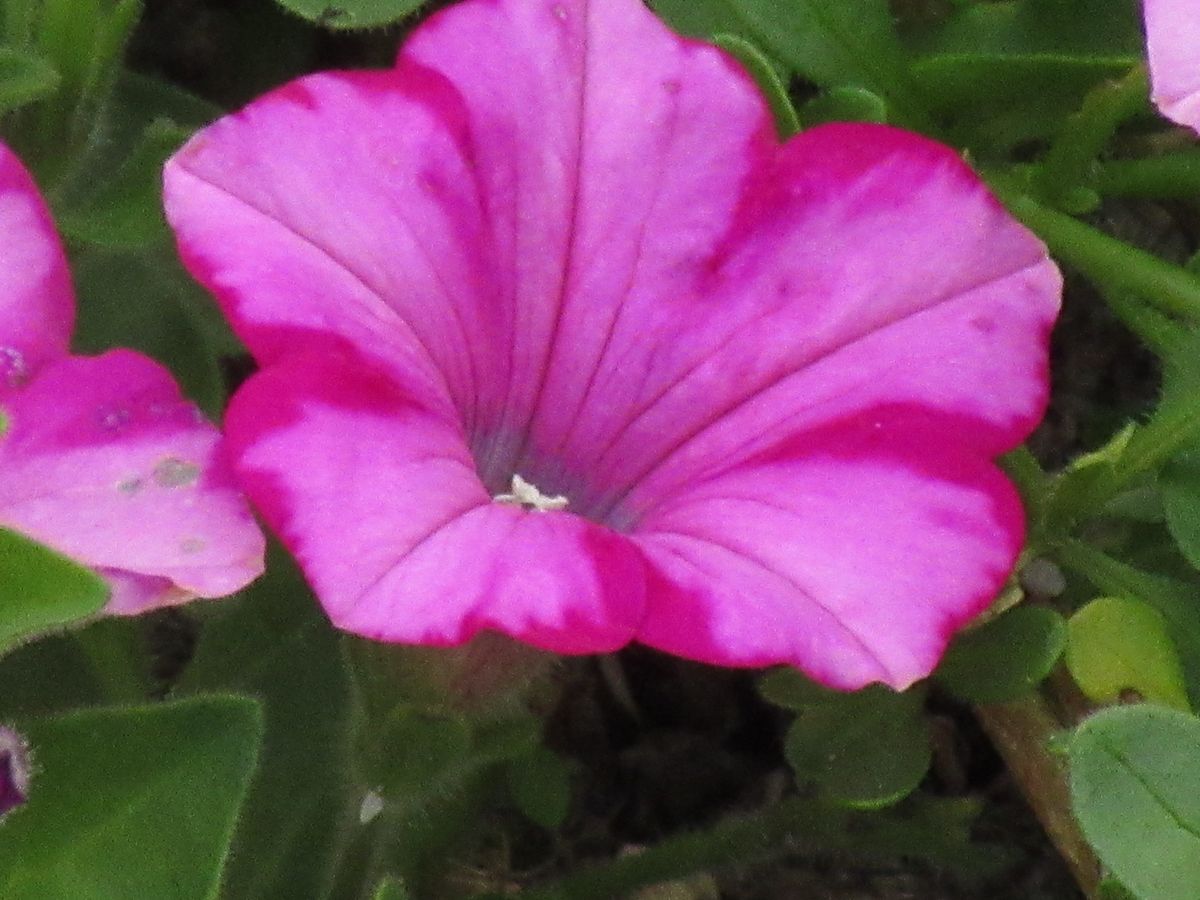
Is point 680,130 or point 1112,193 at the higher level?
point 680,130

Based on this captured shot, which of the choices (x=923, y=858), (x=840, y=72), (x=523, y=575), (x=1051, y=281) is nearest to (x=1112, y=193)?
(x=840, y=72)

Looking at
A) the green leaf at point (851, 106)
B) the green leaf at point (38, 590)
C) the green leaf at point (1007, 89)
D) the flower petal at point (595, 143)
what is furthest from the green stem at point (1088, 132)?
the green leaf at point (38, 590)

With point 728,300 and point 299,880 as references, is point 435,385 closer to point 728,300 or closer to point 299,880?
point 728,300

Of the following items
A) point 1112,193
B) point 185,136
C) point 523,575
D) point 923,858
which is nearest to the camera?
point 523,575

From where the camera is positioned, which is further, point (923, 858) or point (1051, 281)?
A: point (923, 858)

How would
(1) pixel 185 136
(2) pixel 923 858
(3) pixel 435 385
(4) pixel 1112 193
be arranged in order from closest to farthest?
(3) pixel 435 385 → (1) pixel 185 136 → (4) pixel 1112 193 → (2) pixel 923 858

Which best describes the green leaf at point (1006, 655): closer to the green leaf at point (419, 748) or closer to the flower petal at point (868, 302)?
the flower petal at point (868, 302)

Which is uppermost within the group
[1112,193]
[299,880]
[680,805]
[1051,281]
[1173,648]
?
[1051,281]
